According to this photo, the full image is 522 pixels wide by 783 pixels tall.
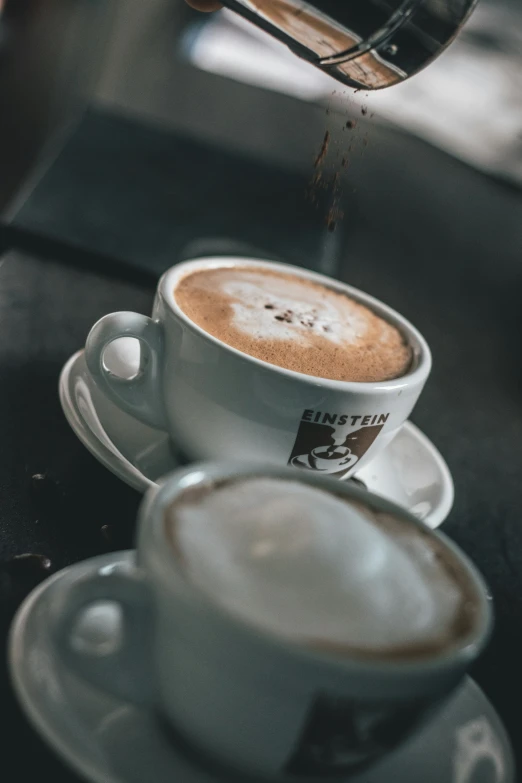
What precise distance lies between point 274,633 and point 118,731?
0.39 ft

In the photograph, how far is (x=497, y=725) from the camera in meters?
0.46

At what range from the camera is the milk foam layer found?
37 cm

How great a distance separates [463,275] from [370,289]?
1.10 feet

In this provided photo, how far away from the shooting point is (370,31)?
0.57 metres

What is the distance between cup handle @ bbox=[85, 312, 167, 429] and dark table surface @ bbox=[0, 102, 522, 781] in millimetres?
62

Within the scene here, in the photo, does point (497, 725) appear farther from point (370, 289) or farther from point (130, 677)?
point (370, 289)

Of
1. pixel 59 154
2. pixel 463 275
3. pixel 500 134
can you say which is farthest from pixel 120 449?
pixel 500 134

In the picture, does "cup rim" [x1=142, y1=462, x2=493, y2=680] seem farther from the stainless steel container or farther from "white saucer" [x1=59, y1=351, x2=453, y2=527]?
the stainless steel container

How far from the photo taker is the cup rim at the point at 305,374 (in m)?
0.63

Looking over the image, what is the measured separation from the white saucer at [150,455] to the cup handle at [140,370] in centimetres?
3

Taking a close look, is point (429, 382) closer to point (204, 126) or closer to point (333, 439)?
point (333, 439)

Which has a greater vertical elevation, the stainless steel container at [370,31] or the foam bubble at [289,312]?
the stainless steel container at [370,31]

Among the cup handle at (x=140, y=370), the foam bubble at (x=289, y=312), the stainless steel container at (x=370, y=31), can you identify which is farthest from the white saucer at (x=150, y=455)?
the stainless steel container at (x=370, y=31)

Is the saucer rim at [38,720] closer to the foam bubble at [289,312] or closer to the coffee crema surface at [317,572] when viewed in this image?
the coffee crema surface at [317,572]
